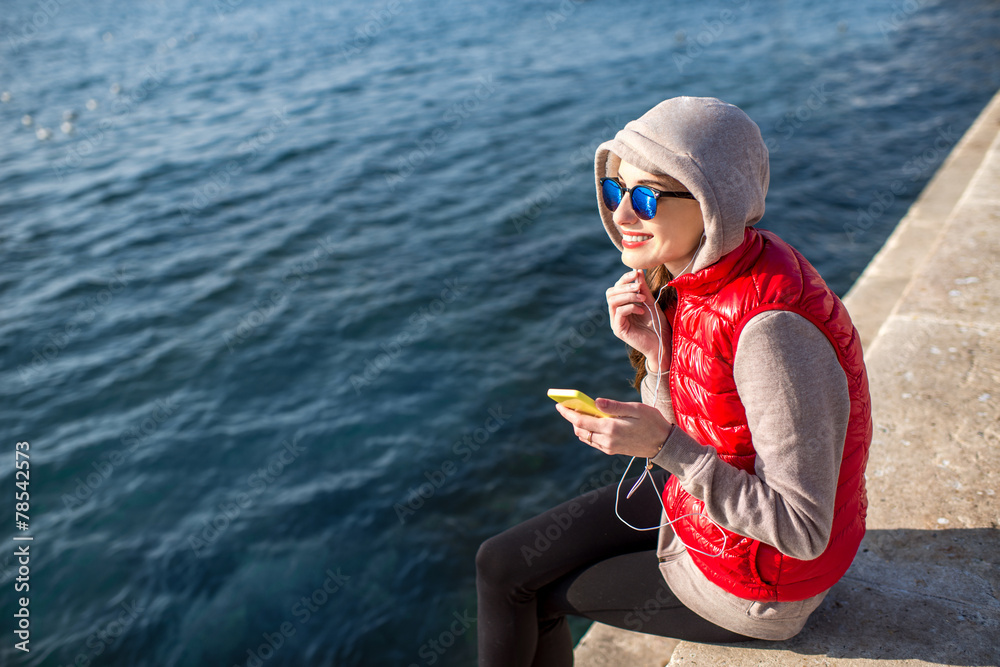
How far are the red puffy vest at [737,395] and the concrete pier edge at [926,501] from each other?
0.45 metres

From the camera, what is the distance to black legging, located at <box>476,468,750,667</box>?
2.18 m

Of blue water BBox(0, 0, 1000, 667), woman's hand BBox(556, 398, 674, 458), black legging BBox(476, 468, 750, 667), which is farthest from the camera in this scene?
blue water BBox(0, 0, 1000, 667)

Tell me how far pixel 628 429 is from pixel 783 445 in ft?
1.15

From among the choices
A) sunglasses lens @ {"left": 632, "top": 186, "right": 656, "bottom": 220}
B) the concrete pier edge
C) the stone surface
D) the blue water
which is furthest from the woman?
the blue water

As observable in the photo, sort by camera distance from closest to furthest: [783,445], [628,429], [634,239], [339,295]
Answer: [783,445] → [628,429] → [634,239] → [339,295]

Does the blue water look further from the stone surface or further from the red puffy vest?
the red puffy vest

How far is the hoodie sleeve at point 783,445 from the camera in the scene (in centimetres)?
157

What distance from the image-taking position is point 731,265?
5.77 ft

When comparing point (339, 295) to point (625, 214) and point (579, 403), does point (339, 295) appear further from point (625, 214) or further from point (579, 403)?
point (579, 403)

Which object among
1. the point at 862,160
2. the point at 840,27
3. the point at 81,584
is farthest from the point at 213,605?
the point at 840,27

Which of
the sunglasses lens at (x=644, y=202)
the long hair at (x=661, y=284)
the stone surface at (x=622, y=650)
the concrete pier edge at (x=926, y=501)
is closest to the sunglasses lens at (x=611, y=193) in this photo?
the sunglasses lens at (x=644, y=202)

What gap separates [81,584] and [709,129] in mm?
5245

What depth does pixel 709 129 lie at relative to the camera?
1718mm

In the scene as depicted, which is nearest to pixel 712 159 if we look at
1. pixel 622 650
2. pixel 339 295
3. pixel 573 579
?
pixel 573 579
